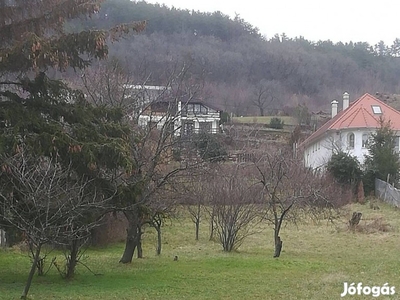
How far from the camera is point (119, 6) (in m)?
74.1

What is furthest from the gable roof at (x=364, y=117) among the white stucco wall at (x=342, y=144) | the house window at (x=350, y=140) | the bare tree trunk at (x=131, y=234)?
the bare tree trunk at (x=131, y=234)

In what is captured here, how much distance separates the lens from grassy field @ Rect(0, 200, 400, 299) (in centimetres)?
1088

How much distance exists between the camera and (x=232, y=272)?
45.0 ft

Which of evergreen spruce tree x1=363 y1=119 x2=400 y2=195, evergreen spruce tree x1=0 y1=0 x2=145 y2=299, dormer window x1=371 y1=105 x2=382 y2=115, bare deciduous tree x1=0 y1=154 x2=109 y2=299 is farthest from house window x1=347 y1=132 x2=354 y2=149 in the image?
bare deciduous tree x1=0 y1=154 x2=109 y2=299

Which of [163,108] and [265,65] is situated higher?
[265,65]

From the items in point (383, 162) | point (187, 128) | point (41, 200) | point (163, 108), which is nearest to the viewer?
point (41, 200)

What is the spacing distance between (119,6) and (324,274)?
65869 mm

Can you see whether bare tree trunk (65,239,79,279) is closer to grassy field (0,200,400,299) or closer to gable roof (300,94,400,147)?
grassy field (0,200,400,299)

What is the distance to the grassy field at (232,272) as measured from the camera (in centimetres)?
1088

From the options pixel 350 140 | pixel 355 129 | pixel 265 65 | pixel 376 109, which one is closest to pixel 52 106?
pixel 355 129

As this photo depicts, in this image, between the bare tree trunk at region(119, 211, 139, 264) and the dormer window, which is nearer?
the bare tree trunk at region(119, 211, 139, 264)

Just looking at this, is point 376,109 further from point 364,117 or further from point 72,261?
point 72,261

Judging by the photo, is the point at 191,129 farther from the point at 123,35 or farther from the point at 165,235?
the point at 165,235

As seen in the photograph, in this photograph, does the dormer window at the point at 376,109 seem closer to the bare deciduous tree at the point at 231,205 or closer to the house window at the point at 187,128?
the bare deciduous tree at the point at 231,205
